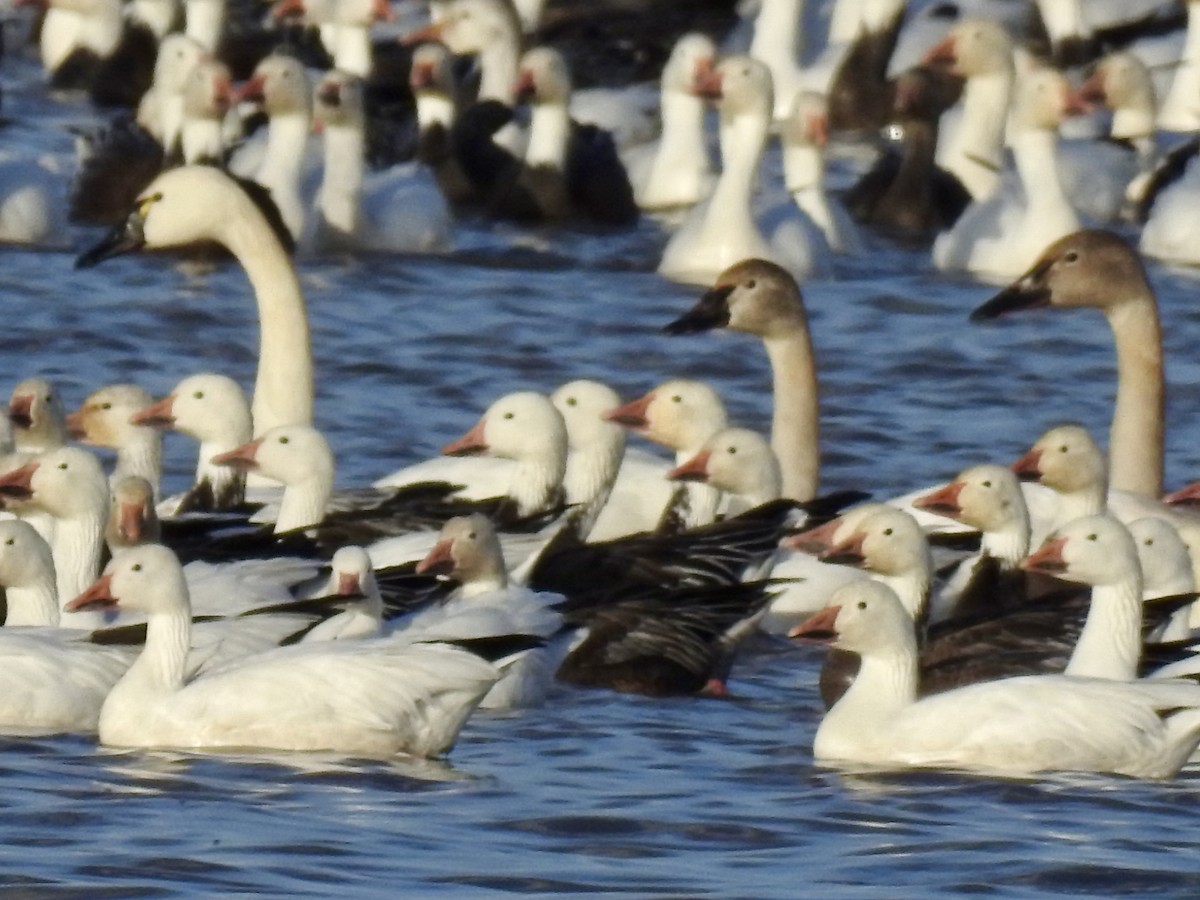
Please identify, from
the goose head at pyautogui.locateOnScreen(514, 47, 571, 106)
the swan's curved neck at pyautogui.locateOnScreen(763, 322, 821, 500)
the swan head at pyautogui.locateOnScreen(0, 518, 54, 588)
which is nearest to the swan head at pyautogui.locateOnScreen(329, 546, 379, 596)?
the swan head at pyautogui.locateOnScreen(0, 518, 54, 588)

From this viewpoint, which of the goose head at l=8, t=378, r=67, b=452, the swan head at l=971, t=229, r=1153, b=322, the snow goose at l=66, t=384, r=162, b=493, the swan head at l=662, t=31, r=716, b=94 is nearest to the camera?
the goose head at l=8, t=378, r=67, b=452

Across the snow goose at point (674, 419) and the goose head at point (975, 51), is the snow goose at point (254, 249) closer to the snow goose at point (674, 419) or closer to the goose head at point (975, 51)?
the snow goose at point (674, 419)

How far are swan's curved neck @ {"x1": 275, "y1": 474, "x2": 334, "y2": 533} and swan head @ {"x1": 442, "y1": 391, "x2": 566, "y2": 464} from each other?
2.21 ft

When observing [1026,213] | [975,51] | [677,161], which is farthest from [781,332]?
[677,161]

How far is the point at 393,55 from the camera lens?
84.0 feet

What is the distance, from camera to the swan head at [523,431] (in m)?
12.7

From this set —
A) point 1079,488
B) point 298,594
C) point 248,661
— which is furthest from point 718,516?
point 248,661

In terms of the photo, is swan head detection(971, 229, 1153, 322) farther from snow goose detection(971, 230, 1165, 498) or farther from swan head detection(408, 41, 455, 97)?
swan head detection(408, 41, 455, 97)

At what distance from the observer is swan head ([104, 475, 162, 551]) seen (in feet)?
36.9

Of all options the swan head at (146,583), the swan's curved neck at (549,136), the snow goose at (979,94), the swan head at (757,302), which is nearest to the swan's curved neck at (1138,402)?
the swan head at (757,302)

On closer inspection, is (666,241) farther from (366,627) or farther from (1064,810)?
(1064,810)

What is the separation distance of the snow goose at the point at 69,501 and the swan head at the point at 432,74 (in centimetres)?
1060

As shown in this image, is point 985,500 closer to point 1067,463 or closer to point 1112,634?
point 1067,463

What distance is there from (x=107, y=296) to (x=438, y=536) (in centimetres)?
691
